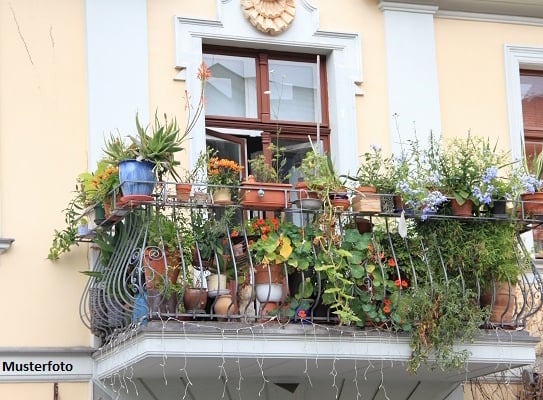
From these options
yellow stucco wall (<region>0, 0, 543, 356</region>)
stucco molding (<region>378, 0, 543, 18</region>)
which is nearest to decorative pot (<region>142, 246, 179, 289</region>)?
yellow stucco wall (<region>0, 0, 543, 356</region>)

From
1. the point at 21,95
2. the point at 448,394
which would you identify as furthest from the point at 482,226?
the point at 21,95

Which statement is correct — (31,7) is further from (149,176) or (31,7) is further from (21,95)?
(149,176)

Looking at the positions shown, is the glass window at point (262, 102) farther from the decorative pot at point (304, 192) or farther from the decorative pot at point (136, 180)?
the decorative pot at point (136, 180)

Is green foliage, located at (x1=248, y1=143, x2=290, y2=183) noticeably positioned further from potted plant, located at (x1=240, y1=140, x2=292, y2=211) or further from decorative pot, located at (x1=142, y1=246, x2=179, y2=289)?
decorative pot, located at (x1=142, y1=246, x2=179, y2=289)

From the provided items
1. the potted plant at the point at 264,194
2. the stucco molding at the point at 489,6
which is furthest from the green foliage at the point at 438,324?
the stucco molding at the point at 489,6

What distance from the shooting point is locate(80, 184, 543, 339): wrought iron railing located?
9023mm

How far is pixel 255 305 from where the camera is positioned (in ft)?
30.4

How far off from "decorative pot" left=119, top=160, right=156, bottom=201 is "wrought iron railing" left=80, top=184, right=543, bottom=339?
5 cm

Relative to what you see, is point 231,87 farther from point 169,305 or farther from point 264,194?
point 169,305

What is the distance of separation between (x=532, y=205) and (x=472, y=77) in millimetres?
1968

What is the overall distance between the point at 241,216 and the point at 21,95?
1862 mm

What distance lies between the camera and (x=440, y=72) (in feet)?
37.5

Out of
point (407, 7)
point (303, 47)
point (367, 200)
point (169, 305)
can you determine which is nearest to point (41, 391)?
point (169, 305)

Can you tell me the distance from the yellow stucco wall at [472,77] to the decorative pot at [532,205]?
1.51 metres
